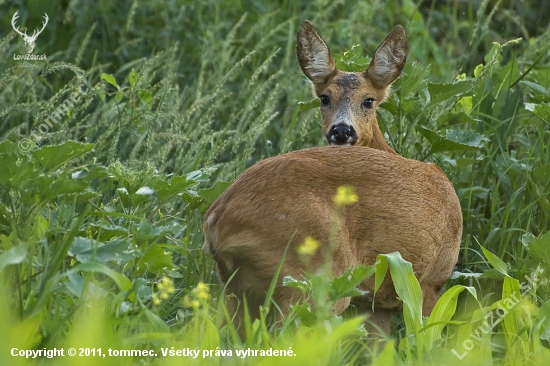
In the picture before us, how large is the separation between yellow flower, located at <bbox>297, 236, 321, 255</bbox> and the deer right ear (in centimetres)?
228

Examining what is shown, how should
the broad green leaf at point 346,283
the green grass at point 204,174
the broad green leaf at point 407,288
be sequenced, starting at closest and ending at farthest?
the green grass at point 204,174 < the broad green leaf at point 346,283 < the broad green leaf at point 407,288

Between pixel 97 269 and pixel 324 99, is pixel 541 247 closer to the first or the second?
pixel 324 99

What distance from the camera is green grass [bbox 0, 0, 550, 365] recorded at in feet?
10.8

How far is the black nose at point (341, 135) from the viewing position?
5430 mm

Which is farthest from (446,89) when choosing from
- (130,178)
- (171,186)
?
(130,178)

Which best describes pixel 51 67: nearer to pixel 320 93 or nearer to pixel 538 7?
pixel 320 93

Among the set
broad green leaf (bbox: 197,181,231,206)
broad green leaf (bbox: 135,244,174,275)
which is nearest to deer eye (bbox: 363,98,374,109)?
broad green leaf (bbox: 197,181,231,206)

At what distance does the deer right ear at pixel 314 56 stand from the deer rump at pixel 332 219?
4.54 ft

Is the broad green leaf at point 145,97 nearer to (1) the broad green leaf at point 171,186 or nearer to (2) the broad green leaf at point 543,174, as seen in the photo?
(1) the broad green leaf at point 171,186

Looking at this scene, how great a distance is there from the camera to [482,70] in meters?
5.91

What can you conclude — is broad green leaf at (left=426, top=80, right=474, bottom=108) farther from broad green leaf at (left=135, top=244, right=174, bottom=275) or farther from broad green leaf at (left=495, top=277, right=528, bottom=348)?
broad green leaf at (left=135, top=244, right=174, bottom=275)

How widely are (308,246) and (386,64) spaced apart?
91.4 inches

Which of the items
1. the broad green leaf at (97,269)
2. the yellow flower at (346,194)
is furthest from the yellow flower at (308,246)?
the broad green leaf at (97,269)

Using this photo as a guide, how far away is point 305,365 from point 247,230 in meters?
1.06
